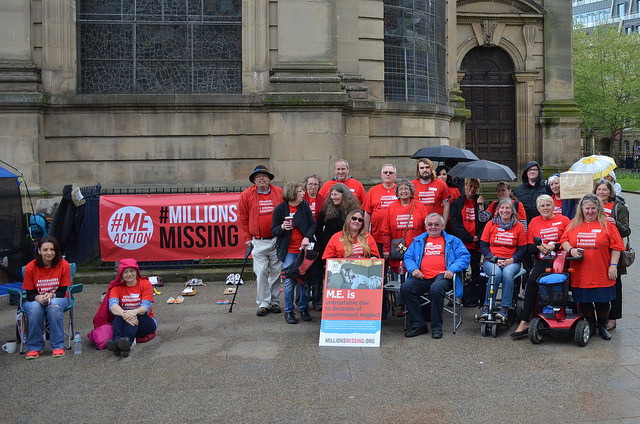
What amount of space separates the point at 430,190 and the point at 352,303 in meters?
2.30

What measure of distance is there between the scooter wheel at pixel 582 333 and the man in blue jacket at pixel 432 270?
138 cm

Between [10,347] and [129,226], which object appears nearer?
[10,347]

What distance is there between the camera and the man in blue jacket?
A: 25.6 ft

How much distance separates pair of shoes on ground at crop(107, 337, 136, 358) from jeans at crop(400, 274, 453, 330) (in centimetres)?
316

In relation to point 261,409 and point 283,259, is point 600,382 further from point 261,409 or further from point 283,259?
point 283,259

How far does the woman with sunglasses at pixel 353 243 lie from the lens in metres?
8.12

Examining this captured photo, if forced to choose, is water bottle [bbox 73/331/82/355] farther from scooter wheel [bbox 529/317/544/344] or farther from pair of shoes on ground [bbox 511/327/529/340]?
scooter wheel [bbox 529/317/544/344]

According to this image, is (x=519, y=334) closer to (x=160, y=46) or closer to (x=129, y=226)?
(x=129, y=226)

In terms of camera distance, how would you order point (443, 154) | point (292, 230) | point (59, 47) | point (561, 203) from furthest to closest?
point (59, 47) → point (443, 154) → point (561, 203) → point (292, 230)

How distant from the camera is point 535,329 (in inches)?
290

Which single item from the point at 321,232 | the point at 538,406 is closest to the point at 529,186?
the point at 321,232

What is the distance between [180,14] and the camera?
539 inches

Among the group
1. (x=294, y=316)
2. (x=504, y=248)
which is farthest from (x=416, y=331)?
(x=294, y=316)

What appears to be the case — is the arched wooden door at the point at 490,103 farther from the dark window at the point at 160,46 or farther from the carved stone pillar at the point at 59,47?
the carved stone pillar at the point at 59,47
